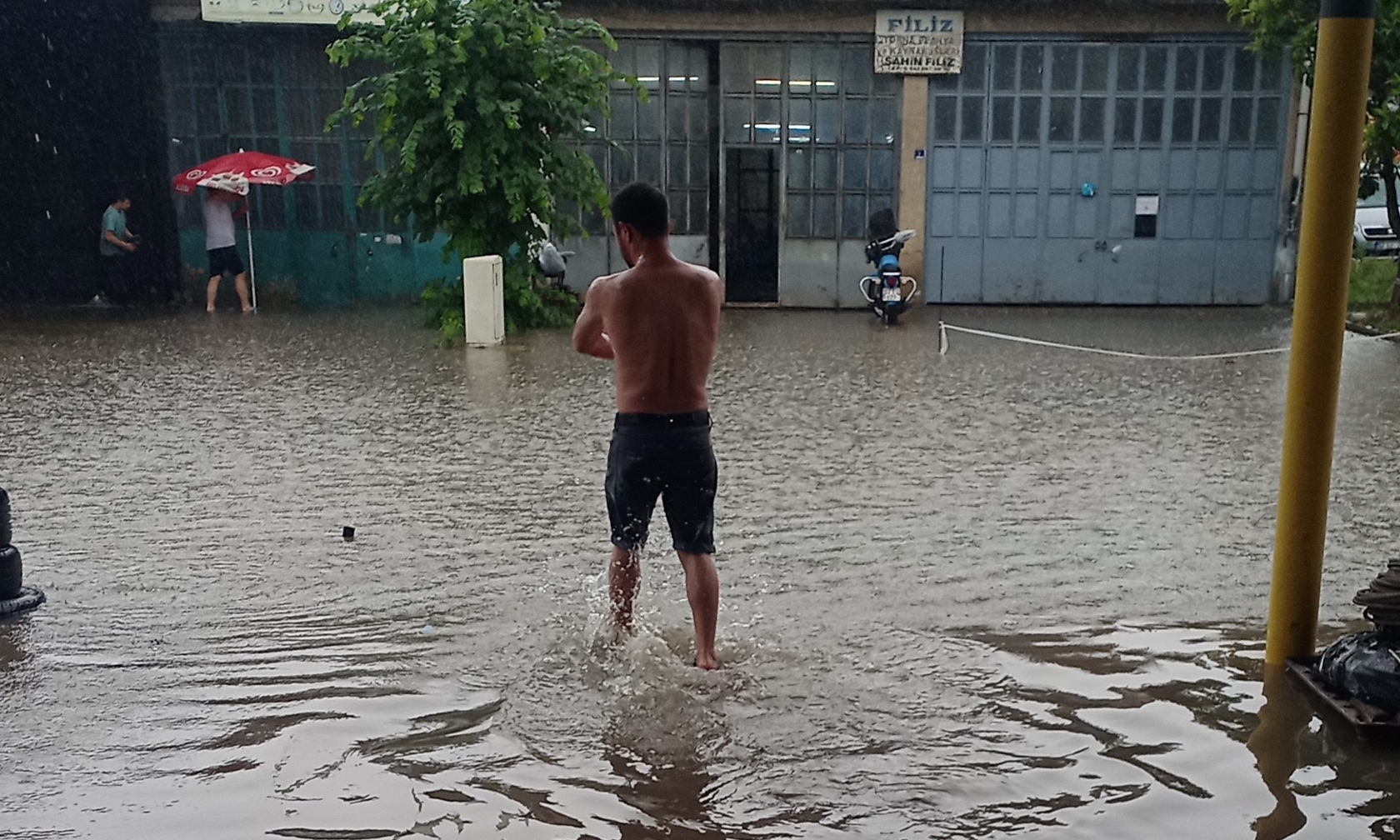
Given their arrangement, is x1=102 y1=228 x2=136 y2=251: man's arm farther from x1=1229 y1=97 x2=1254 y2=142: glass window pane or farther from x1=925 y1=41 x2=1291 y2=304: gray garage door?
x1=1229 y1=97 x2=1254 y2=142: glass window pane

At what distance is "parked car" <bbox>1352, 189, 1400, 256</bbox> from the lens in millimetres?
20578

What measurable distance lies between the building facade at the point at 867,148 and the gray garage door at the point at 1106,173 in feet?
0.08

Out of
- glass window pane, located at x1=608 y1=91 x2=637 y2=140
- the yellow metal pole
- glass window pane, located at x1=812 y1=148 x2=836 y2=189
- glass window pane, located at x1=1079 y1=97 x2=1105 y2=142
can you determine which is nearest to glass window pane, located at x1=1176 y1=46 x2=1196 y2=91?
glass window pane, located at x1=1079 y1=97 x2=1105 y2=142

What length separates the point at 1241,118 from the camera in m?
17.4

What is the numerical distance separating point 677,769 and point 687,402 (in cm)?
126

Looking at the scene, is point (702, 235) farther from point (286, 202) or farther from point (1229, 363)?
point (1229, 363)

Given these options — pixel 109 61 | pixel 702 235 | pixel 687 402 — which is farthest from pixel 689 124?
pixel 687 402

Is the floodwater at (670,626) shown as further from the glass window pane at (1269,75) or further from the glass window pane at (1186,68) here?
the glass window pane at (1269,75)

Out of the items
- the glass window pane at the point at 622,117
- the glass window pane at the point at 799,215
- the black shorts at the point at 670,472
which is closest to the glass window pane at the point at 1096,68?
the glass window pane at the point at 799,215

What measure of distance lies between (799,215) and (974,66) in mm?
2803

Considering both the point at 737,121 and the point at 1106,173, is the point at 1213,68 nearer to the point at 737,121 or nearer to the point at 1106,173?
the point at 1106,173

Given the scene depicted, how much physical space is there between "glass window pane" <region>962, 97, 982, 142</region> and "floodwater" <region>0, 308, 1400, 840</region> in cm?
755

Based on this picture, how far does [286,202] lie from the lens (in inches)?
712

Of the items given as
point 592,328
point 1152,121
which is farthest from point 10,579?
point 1152,121
